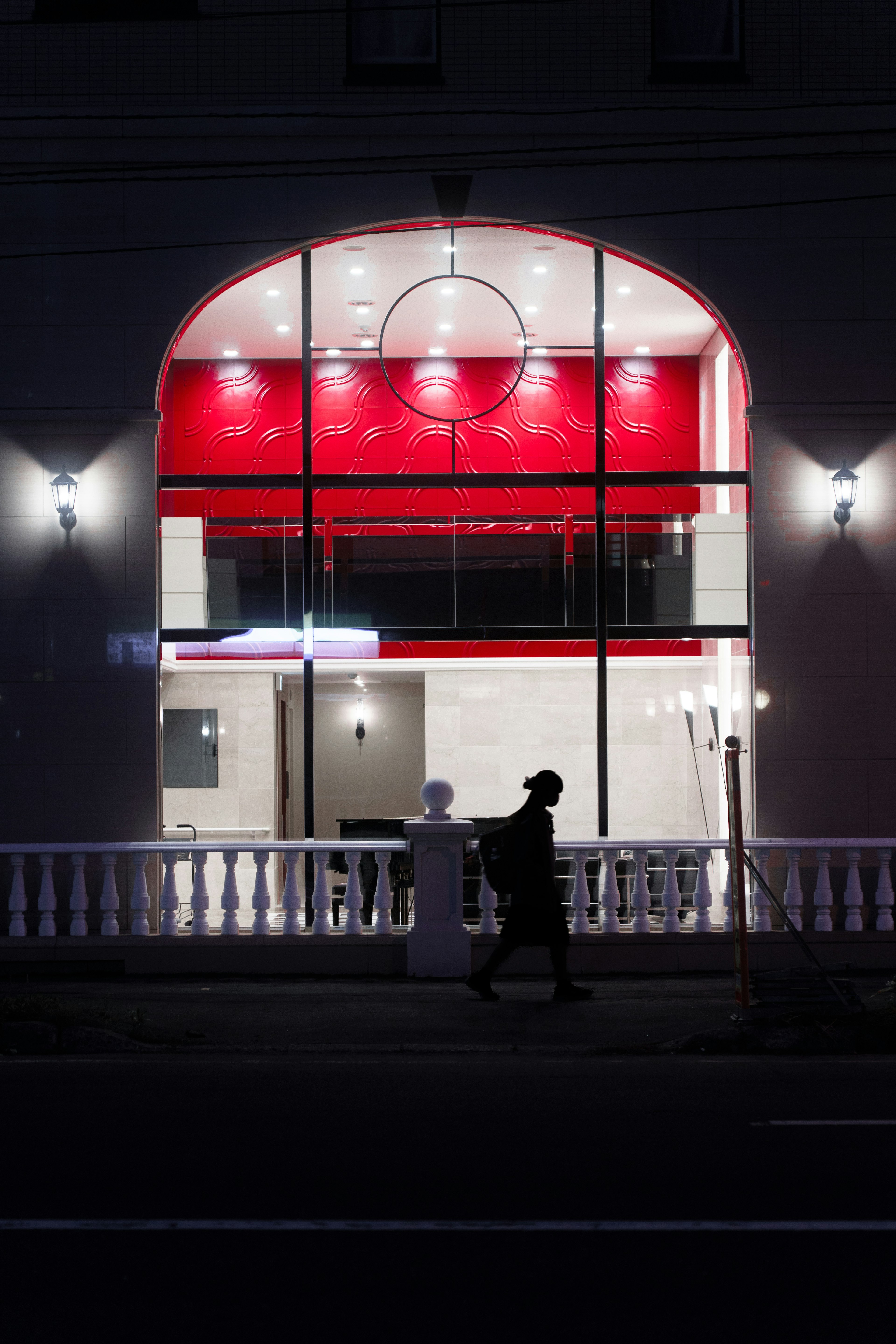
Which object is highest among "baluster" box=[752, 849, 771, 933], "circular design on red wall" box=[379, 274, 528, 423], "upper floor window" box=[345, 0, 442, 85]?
"upper floor window" box=[345, 0, 442, 85]

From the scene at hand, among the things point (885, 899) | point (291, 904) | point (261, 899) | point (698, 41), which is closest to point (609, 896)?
point (885, 899)

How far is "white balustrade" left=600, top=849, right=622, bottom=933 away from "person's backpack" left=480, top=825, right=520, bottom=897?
1.68m

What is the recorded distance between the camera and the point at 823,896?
1074 cm

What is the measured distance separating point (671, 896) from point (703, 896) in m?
0.29

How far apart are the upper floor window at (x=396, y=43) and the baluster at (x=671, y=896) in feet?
25.0

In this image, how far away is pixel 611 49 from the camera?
472 inches

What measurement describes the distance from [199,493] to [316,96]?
12.9ft

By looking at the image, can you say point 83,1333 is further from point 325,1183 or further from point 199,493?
point 199,493

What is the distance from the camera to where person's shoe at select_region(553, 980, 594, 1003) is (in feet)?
30.3

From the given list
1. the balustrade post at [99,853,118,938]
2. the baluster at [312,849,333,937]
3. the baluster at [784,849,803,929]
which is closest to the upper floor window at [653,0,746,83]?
the baluster at [784,849,803,929]

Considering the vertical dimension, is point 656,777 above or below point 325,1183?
above

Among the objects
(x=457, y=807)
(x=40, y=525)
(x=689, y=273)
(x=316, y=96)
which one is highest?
(x=316, y=96)

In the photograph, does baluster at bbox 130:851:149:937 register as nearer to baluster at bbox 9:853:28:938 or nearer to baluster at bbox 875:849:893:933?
baluster at bbox 9:853:28:938

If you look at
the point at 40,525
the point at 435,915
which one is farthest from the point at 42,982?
the point at 40,525
